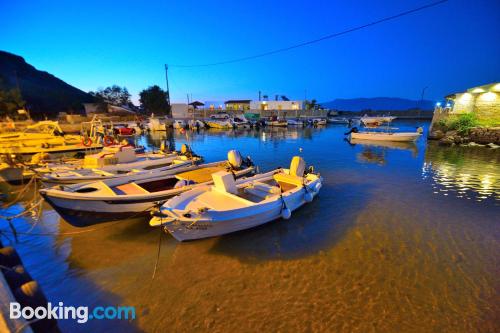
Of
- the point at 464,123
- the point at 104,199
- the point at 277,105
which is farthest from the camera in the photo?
the point at 277,105

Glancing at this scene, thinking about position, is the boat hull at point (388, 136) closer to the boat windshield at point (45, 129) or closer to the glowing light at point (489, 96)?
the glowing light at point (489, 96)

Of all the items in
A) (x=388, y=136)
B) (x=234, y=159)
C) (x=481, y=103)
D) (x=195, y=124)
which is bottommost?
(x=388, y=136)

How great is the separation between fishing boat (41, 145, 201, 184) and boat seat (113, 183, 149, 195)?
72.9 inches

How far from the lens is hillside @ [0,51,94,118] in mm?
53616

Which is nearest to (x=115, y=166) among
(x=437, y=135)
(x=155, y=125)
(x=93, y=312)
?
(x=93, y=312)

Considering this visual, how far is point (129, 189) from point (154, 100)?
70.3 m

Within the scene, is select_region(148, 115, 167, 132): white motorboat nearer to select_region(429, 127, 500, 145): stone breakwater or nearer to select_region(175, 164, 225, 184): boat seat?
select_region(175, 164, 225, 184): boat seat

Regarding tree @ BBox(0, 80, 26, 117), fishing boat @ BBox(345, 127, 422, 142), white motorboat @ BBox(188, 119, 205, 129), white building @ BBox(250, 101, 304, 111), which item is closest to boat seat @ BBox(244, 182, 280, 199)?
fishing boat @ BBox(345, 127, 422, 142)

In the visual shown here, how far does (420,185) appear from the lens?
42.8ft

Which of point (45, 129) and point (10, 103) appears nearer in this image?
point (45, 129)

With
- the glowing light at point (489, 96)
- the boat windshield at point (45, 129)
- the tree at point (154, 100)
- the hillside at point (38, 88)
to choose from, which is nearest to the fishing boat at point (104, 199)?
the boat windshield at point (45, 129)

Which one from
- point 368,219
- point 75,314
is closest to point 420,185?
point 368,219

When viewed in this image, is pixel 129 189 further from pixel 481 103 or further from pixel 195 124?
pixel 195 124

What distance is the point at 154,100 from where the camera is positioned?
70.6m
